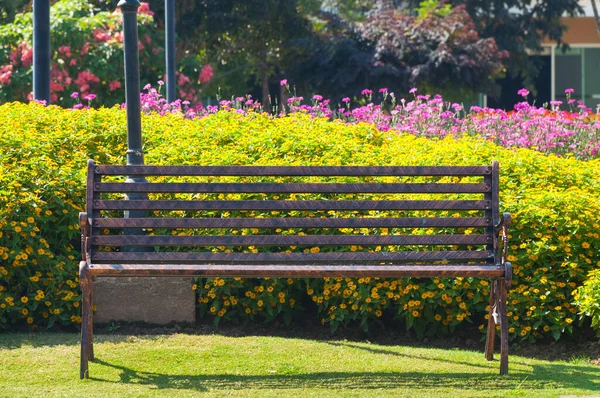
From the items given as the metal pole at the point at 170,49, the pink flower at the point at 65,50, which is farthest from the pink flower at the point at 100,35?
the metal pole at the point at 170,49

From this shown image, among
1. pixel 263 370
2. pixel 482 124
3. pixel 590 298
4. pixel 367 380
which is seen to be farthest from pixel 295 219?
pixel 482 124

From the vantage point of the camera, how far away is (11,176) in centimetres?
647

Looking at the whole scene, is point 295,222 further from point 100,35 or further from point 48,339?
point 100,35

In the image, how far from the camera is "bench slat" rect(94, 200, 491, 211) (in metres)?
5.47

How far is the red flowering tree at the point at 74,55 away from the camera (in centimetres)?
1521

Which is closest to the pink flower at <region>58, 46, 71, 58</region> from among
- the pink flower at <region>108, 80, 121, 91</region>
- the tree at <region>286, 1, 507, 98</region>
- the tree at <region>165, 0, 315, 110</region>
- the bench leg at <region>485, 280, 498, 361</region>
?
the pink flower at <region>108, 80, 121, 91</region>

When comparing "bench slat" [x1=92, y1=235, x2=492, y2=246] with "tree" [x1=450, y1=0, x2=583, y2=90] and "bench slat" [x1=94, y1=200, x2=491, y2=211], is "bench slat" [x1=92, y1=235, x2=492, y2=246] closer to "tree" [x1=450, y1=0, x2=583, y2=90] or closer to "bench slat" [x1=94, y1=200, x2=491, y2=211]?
"bench slat" [x1=94, y1=200, x2=491, y2=211]

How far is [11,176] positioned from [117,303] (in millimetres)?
1082

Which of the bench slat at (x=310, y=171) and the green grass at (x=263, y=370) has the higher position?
the bench slat at (x=310, y=171)

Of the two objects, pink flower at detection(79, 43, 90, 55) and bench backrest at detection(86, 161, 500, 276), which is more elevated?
pink flower at detection(79, 43, 90, 55)

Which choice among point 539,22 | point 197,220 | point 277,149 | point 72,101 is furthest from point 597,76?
point 197,220

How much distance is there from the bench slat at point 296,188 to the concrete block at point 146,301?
0.88m

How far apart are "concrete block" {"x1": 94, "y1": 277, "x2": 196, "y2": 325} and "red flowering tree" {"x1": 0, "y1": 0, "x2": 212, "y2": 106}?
30.7 feet

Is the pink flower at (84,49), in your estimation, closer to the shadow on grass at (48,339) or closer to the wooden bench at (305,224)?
the shadow on grass at (48,339)
